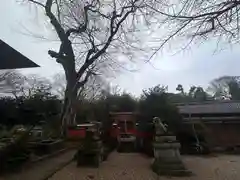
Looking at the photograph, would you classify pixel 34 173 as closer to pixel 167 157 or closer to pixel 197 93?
pixel 167 157

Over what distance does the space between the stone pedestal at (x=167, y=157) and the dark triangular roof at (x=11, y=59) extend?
16.2ft

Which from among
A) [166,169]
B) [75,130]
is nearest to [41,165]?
[166,169]

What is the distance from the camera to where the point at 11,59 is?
24.9 ft

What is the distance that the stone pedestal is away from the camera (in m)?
9.69

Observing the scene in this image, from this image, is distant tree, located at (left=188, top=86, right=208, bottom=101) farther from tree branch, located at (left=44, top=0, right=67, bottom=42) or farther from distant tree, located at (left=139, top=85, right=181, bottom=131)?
tree branch, located at (left=44, top=0, right=67, bottom=42)

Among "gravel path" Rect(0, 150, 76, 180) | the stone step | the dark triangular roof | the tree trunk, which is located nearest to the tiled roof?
the tree trunk

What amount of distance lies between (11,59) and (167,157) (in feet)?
18.6

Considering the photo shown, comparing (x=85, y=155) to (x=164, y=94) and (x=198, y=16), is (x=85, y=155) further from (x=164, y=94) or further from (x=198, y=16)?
(x=164, y=94)

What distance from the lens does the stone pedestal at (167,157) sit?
969cm

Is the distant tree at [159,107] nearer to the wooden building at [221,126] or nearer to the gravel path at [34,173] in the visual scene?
the wooden building at [221,126]

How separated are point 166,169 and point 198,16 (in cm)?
599

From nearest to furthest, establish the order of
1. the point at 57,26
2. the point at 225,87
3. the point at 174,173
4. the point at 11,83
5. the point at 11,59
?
the point at 11,59, the point at 174,173, the point at 57,26, the point at 11,83, the point at 225,87

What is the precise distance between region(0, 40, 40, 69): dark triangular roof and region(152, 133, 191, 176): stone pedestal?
16.2 feet

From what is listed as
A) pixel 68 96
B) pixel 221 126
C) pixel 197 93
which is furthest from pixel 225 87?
pixel 68 96
